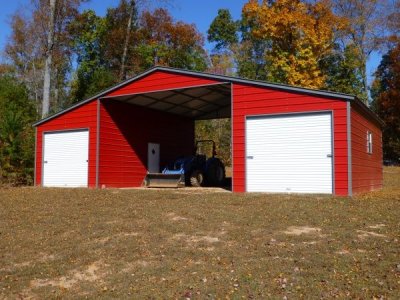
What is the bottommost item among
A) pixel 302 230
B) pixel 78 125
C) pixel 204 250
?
pixel 204 250

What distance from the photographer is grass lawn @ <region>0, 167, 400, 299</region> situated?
5285 millimetres

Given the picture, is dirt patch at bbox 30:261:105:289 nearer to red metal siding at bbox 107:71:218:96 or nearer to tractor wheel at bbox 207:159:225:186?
red metal siding at bbox 107:71:218:96

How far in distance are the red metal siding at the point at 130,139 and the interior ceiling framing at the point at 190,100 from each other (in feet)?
1.44

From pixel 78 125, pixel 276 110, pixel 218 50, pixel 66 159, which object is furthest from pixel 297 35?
pixel 66 159

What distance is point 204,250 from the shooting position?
6.80 metres

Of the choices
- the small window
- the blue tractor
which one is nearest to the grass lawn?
the small window

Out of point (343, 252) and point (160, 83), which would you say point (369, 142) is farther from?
point (343, 252)

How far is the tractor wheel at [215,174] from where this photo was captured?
1900 cm

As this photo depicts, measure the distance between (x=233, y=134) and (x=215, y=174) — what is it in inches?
216

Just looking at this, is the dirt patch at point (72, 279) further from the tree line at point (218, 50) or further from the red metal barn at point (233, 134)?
the tree line at point (218, 50)

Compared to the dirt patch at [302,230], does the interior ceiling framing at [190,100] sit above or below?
above

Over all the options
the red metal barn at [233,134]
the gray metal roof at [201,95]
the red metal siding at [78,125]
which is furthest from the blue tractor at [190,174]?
the gray metal roof at [201,95]

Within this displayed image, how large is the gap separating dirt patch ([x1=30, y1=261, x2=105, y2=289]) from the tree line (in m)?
20.1

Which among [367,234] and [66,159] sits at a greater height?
[66,159]
